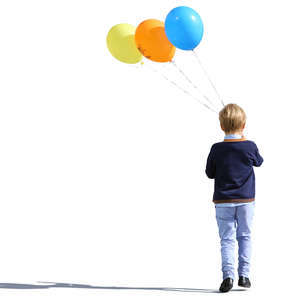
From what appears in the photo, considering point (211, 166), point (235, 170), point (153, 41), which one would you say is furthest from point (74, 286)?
point (153, 41)

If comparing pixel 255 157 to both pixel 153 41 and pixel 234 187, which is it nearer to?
pixel 234 187

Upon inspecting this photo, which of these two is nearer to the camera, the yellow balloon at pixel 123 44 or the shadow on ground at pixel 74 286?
the shadow on ground at pixel 74 286

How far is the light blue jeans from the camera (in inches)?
224

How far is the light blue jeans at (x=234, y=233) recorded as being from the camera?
5680 millimetres

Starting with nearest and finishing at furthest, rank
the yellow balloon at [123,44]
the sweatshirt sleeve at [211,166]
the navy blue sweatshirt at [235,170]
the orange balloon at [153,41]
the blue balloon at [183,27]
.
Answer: the navy blue sweatshirt at [235,170]
the sweatshirt sleeve at [211,166]
the blue balloon at [183,27]
the orange balloon at [153,41]
the yellow balloon at [123,44]

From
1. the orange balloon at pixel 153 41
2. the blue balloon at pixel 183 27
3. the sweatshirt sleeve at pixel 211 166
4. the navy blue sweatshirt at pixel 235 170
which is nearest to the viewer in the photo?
the navy blue sweatshirt at pixel 235 170

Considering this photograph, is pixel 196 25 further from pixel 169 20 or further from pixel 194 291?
pixel 194 291

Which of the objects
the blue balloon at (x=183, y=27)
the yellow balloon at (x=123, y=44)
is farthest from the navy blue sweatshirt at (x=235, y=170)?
the yellow balloon at (x=123, y=44)

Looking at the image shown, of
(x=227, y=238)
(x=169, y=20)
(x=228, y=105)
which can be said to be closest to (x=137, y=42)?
(x=169, y=20)

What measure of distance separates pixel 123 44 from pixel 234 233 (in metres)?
2.56

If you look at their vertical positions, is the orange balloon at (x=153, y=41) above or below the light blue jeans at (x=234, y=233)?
above

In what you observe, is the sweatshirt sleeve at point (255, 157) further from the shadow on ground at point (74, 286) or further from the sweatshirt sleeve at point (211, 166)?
the shadow on ground at point (74, 286)

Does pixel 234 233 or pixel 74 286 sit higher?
pixel 234 233

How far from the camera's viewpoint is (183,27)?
6.09 metres
